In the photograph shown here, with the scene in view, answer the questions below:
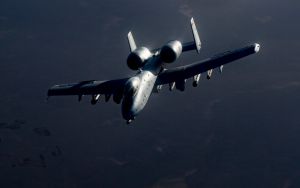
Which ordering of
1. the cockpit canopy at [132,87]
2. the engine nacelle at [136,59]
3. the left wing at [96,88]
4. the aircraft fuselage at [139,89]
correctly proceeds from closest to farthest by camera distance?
1. the aircraft fuselage at [139,89]
2. the cockpit canopy at [132,87]
3. the left wing at [96,88]
4. the engine nacelle at [136,59]

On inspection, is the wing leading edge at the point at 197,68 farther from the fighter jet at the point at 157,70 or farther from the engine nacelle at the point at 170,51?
the engine nacelle at the point at 170,51

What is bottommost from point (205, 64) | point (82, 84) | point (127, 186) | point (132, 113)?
point (127, 186)

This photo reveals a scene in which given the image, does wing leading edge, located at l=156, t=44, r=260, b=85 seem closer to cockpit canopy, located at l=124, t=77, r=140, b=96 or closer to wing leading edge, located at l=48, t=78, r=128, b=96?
wing leading edge, located at l=48, t=78, r=128, b=96

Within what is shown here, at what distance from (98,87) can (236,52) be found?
25.9 meters

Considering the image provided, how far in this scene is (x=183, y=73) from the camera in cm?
8219

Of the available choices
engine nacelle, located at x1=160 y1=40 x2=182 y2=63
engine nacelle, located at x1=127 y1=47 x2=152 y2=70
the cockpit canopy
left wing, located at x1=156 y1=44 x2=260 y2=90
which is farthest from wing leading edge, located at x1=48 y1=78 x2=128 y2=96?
engine nacelle, located at x1=160 y1=40 x2=182 y2=63

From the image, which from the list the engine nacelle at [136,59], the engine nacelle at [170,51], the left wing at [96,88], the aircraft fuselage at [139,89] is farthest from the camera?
the engine nacelle at [170,51]

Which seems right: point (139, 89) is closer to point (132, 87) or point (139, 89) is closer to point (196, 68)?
point (132, 87)

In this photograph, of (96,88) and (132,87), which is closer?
(132,87)

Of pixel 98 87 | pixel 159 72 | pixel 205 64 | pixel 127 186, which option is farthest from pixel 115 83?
pixel 127 186

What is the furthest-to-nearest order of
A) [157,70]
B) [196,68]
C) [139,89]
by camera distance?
[157,70] → [196,68] → [139,89]

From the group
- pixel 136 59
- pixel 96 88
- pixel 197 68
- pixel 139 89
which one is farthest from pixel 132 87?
pixel 197 68

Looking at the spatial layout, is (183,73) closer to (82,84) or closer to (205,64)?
(205,64)

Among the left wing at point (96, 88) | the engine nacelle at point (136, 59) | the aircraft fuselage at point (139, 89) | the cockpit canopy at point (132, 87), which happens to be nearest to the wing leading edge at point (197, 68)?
the aircraft fuselage at point (139, 89)
